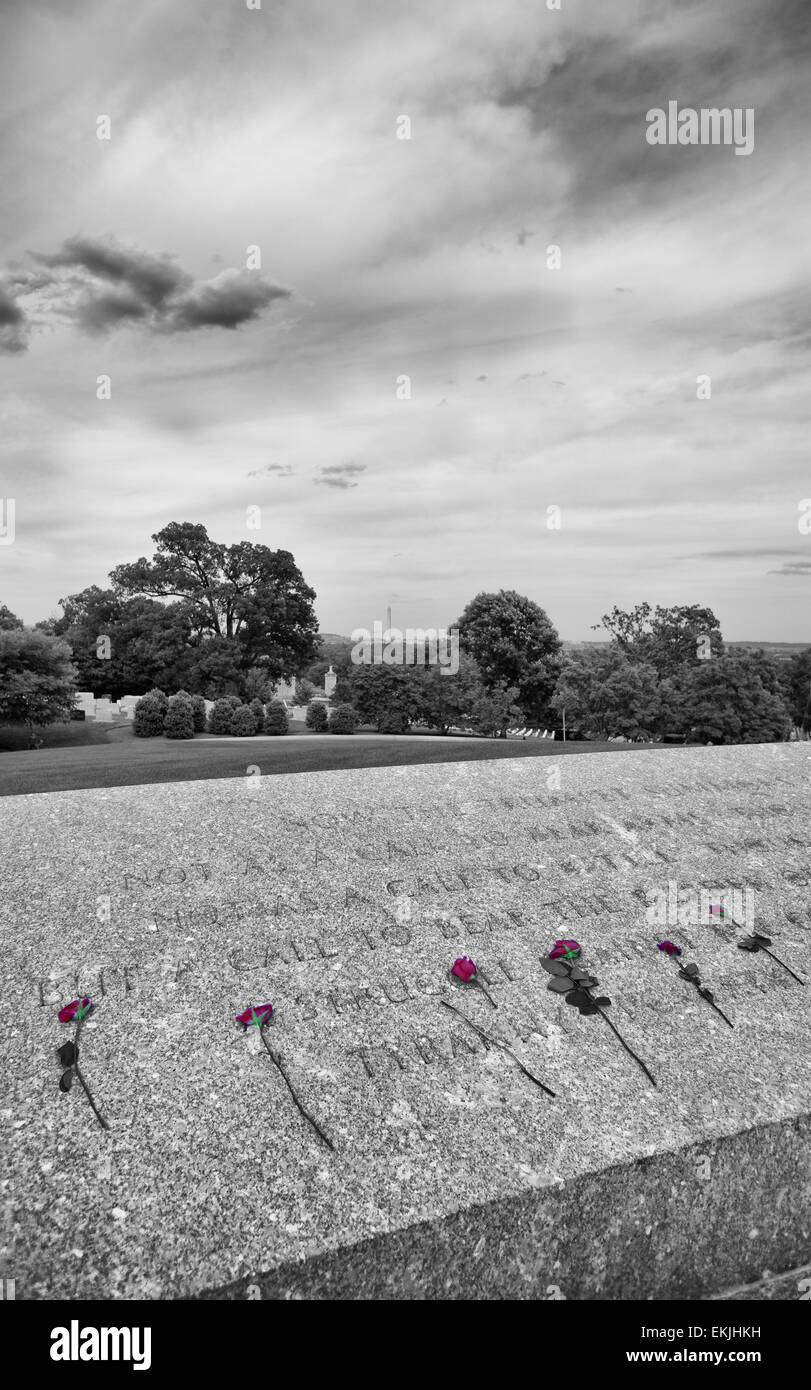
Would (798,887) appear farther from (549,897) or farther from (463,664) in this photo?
(463,664)

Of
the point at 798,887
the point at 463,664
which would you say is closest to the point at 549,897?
the point at 798,887

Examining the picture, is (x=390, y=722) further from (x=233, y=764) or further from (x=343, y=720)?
(x=233, y=764)

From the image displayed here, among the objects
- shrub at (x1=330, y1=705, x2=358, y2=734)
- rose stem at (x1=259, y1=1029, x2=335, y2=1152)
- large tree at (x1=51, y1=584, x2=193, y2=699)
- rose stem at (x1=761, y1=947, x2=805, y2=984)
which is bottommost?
rose stem at (x1=259, y1=1029, x2=335, y2=1152)

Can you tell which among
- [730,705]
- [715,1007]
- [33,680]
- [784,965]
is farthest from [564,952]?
[730,705]

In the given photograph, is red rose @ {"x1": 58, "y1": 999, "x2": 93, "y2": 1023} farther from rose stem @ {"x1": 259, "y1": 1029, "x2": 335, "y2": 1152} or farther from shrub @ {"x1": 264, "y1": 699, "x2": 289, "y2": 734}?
shrub @ {"x1": 264, "y1": 699, "x2": 289, "y2": 734}

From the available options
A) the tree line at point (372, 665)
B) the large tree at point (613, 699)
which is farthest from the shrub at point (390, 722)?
the large tree at point (613, 699)

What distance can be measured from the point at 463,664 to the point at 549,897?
3189 cm

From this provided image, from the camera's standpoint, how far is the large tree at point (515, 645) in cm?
4341

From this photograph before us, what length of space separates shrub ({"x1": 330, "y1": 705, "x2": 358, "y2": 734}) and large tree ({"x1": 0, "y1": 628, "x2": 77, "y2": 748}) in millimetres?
10532

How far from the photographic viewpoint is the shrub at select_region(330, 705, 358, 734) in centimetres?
3319

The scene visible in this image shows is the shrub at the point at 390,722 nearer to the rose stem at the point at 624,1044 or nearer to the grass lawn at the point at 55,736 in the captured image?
the grass lawn at the point at 55,736

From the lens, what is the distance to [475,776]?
7.86m

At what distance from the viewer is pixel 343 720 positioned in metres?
33.3

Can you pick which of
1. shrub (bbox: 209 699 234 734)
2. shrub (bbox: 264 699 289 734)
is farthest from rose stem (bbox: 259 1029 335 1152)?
shrub (bbox: 264 699 289 734)
